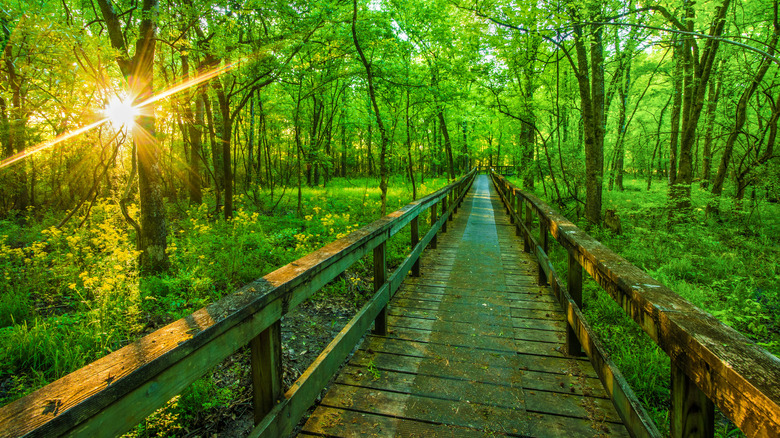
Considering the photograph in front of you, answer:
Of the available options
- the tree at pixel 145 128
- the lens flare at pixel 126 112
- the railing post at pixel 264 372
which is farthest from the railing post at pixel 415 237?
the lens flare at pixel 126 112

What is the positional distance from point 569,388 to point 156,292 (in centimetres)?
537

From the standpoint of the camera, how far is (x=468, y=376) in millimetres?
2824

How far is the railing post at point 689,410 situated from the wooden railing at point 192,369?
178 centimetres

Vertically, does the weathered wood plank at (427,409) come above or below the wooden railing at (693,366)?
below

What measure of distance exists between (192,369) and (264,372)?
1.71ft

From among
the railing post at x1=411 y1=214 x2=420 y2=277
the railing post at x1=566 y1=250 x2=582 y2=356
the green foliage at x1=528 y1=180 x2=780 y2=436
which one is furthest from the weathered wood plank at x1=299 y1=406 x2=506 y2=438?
the railing post at x1=411 y1=214 x2=420 y2=277

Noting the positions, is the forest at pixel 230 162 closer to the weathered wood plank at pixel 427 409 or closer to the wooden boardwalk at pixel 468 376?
the wooden boardwalk at pixel 468 376

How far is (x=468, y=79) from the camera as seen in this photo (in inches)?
409

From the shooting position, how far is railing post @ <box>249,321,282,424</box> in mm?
1658

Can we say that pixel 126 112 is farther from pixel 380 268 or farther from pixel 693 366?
pixel 693 366

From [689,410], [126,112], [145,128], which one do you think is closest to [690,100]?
[689,410]

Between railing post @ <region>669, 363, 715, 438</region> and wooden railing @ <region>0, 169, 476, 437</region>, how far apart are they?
1.78 metres

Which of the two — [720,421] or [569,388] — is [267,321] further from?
[720,421]

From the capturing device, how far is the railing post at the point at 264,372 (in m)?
1.66
